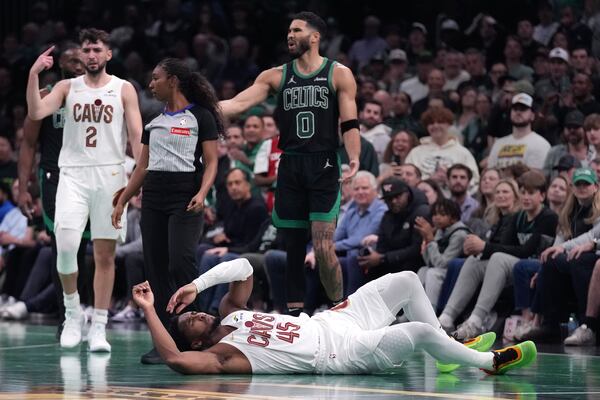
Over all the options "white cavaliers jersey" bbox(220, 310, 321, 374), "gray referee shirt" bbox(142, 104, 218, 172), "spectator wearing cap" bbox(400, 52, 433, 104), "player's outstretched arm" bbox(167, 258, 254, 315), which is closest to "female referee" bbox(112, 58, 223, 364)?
"gray referee shirt" bbox(142, 104, 218, 172)

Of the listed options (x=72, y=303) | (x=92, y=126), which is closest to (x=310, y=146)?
(x=92, y=126)

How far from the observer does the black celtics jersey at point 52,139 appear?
32.6 ft

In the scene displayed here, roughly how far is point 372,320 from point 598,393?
152 cm

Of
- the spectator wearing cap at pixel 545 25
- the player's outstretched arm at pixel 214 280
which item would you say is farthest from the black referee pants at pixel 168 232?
the spectator wearing cap at pixel 545 25

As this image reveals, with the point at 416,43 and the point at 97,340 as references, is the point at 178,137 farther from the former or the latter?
the point at 416,43

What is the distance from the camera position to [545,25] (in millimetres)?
16391

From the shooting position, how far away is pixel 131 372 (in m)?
8.01

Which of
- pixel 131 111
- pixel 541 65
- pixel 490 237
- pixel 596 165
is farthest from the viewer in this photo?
pixel 541 65

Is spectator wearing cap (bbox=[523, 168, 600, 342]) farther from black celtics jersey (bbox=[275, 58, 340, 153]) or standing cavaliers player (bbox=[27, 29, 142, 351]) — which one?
standing cavaliers player (bbox=[27, 29, 142, 351])

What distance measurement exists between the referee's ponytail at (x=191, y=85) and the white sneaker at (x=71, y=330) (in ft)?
6.72

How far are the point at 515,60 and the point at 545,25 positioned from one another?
3.55ft

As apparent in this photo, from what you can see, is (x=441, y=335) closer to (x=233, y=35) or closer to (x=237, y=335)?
(x=237, y=335)

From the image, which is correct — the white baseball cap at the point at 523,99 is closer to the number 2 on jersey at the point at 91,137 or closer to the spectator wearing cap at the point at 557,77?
the spectator wearing cap at the point at 557,77

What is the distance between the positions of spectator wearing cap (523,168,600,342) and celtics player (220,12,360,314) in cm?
215
